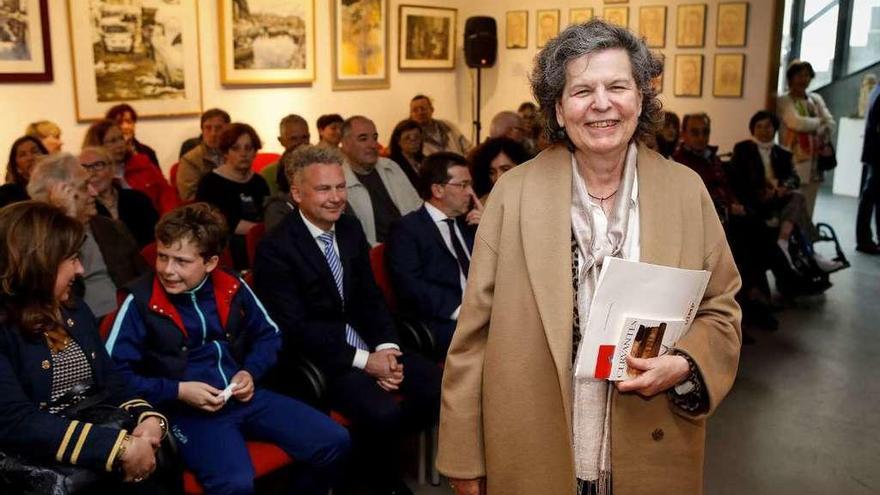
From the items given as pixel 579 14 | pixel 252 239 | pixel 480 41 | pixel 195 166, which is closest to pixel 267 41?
pixel 195 166

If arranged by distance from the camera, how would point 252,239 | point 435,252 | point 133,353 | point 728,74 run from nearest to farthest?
point 133,353
point 435,252
point 252,239
point 728,74

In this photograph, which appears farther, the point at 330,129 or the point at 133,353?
the point at 330,129

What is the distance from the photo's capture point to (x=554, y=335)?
144 cm

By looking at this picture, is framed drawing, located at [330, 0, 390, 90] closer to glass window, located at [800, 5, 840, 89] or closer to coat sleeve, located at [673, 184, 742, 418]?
glass window, located at [800, 5, 840, 89]

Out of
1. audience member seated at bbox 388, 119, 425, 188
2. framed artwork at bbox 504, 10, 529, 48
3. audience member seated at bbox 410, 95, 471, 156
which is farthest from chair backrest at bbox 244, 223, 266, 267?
→ framed artwork at bbox 504, 10, 529, 48

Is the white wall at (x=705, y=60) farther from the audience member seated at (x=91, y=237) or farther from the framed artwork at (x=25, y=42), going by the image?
the audience member seated at (x=91, y=237)

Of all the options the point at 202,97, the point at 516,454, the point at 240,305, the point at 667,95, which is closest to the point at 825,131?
the point at 667,95

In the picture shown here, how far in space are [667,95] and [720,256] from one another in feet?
24.0

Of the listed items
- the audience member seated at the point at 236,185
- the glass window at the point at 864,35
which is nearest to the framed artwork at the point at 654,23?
the glass window at the point at 864,35

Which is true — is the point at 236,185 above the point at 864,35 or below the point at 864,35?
below

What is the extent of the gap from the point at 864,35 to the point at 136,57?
9595 mm

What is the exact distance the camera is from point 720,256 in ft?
4.94

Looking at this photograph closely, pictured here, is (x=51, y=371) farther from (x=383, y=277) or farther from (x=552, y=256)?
(x=383, y=277)

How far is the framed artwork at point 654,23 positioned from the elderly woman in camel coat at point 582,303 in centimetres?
722
